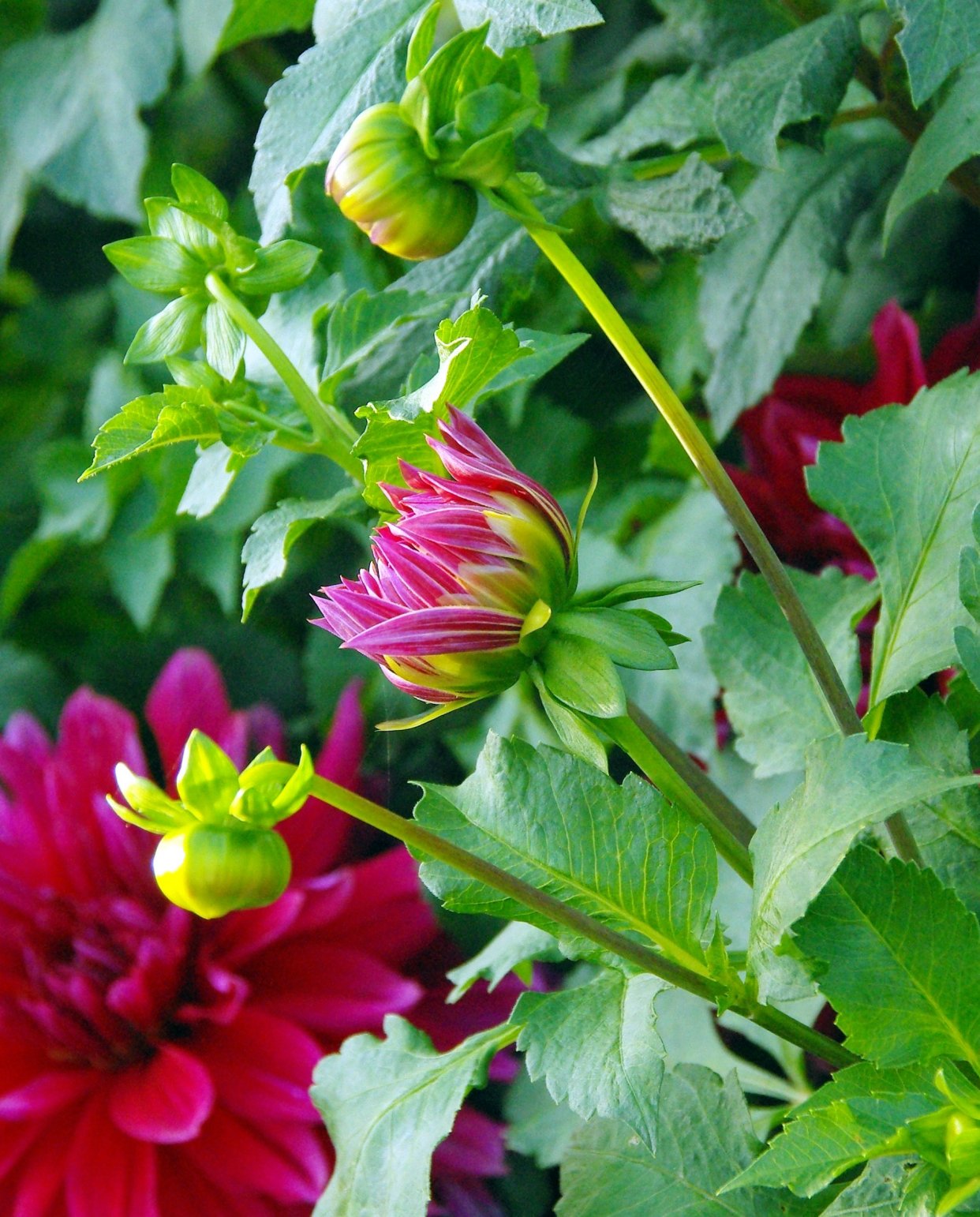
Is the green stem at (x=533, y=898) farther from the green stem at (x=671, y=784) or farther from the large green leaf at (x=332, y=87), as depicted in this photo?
the large green leaf at (x=332, y=87)

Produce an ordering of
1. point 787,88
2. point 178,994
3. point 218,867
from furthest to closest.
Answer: point 178,994 → point 787,88 → point 218,867

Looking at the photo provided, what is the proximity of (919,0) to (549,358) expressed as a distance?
0.10 m

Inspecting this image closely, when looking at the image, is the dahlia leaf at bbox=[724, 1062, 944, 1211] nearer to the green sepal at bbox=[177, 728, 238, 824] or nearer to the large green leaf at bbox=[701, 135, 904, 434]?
the green sepal at bbox=[177, 728, 238, 824]

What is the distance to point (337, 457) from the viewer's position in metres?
0.27

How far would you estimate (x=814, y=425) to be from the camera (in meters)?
0.38

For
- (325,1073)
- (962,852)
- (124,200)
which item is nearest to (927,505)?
(962,852)

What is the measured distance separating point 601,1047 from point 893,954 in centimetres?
5

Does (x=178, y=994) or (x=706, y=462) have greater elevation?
(x=706, y=462)

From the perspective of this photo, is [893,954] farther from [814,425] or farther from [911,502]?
[814,425]

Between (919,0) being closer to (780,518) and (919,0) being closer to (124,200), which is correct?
(780,518)

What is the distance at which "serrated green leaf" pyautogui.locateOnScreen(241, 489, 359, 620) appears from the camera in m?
0.25

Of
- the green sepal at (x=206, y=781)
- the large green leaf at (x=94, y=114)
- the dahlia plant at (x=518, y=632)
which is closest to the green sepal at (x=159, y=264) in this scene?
the dahlia plant at (x=518, y=632)

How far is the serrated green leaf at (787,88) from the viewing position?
300 millimetres

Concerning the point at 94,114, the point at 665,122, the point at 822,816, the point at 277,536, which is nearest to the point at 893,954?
the point at 822,816
